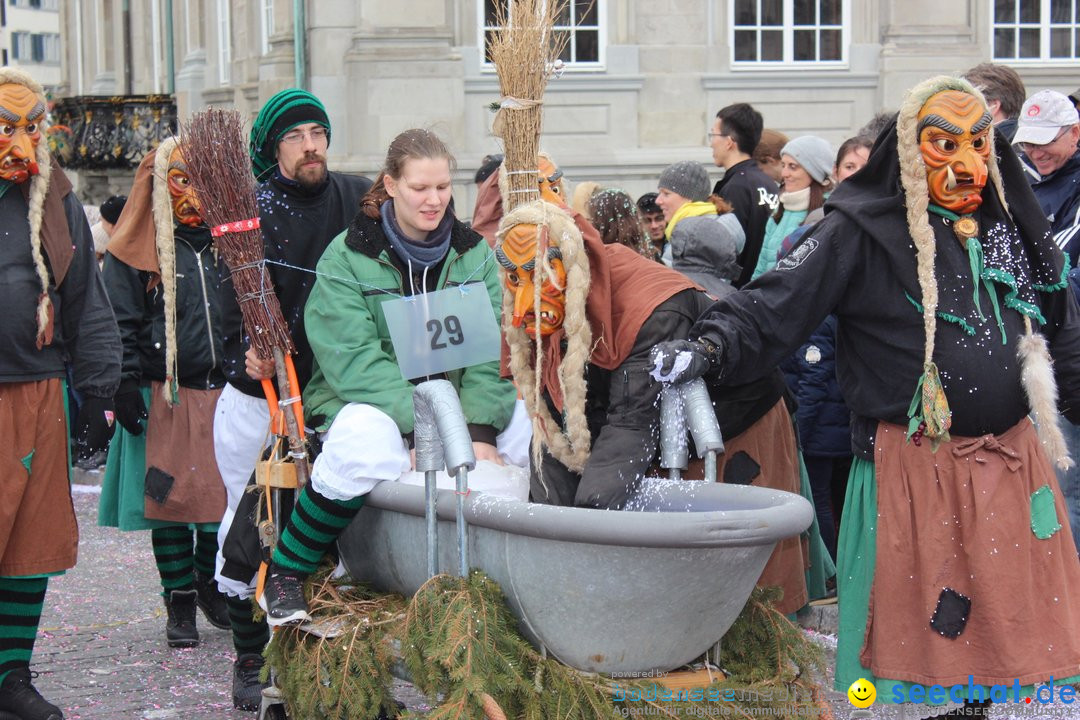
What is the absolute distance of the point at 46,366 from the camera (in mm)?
5258

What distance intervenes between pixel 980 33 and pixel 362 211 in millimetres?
11687

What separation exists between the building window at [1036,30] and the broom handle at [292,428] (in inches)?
487

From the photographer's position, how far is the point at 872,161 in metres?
4.31

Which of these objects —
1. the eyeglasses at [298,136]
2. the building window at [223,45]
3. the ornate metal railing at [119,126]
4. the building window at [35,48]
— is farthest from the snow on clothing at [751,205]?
the building window at [35,48]

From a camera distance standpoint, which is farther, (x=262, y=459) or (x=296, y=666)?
(x=262, y=459)

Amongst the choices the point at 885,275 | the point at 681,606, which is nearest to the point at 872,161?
the point at 885,275

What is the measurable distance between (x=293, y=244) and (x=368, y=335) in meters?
0.75

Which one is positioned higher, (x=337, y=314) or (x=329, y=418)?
(x=337, y=314)

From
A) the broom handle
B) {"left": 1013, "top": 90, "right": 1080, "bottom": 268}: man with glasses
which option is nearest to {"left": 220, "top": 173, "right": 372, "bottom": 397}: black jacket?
the broom handle

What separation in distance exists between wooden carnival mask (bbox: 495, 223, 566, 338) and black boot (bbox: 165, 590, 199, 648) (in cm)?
285

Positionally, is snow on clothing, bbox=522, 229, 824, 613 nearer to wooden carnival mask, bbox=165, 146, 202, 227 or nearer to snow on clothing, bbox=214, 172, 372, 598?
snow on clothing, bbox=214, 172, 372, 598

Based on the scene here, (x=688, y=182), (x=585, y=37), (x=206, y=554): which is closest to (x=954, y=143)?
(x=688, y=182)

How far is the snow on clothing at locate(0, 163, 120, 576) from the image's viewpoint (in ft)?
17.0

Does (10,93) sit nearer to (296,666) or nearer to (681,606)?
(296,666)
